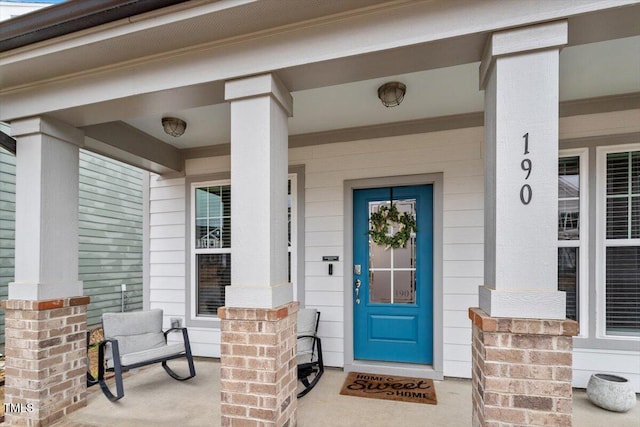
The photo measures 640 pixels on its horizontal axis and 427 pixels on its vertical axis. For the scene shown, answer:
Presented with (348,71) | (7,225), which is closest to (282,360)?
(348,71)

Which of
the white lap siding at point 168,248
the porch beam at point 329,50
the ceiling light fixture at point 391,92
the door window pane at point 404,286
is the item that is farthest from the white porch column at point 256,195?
the white lap siding at point 168,248

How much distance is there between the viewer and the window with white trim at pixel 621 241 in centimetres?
301

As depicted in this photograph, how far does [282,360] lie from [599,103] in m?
3.54

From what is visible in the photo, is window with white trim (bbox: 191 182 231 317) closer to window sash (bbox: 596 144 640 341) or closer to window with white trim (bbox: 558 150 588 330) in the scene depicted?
window with white trim (bbox: 558 150 588 330)

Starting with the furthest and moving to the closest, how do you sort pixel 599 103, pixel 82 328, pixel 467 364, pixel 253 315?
pixel 467 364 < pixel 599 103 < pixel 82 328 < pixel 253 315

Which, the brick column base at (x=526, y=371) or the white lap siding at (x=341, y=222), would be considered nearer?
the brick column base at (x=526, y=371)

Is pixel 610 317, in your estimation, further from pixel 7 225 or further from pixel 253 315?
pixel 7 225

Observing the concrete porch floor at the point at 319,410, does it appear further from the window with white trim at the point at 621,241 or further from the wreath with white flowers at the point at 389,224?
the wreath with white flowers at the point at 389,224

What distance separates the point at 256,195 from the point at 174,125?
1974mm

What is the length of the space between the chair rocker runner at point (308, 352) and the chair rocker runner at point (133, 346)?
1.19 metres

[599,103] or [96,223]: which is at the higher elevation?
[599,103]

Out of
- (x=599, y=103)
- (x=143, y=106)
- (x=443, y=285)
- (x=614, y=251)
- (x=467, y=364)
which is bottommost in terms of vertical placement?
(x=467, y=364)

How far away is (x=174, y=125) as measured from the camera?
3.39 meters

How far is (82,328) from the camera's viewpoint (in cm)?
281
